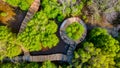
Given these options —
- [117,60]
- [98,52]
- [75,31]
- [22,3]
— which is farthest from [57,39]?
[117,60]

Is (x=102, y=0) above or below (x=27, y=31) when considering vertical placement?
above

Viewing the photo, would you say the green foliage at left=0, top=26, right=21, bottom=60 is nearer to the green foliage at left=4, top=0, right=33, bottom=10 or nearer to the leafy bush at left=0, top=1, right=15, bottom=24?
the leafy bush at left=0, top=1, right=15, bottom=24

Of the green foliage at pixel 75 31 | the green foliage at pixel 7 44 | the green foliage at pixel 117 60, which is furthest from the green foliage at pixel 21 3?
the green foliage at pixel 117 60

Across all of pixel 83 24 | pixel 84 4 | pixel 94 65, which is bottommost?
pixel 94 65

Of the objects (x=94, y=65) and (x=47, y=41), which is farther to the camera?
(x=47, y=41)

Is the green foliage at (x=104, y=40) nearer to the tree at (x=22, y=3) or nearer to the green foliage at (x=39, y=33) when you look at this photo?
the green foliage at (x=39, y=33)

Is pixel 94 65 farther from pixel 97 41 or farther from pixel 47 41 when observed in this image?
pixel 47 41

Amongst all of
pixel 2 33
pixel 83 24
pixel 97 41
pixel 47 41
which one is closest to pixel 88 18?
pixel 83 24
